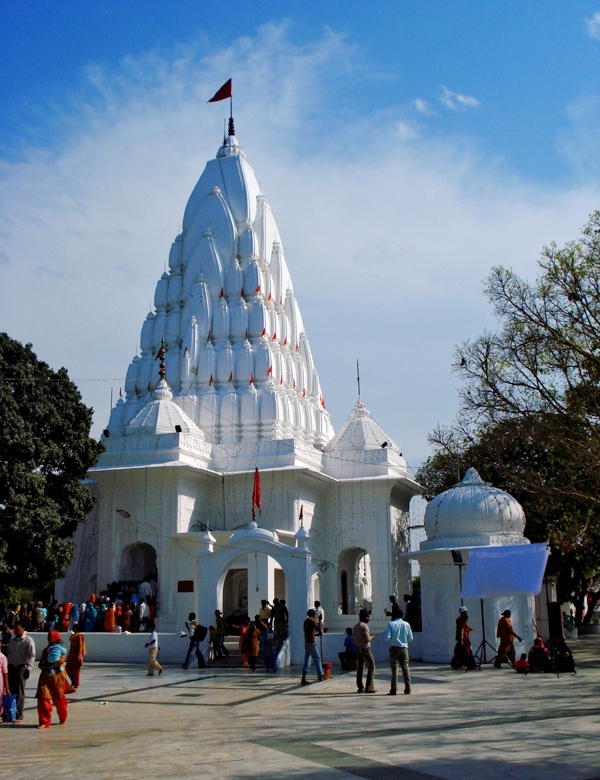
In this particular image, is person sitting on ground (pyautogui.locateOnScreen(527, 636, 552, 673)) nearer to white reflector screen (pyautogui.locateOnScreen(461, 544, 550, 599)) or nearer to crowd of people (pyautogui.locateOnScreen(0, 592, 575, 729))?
crowd of people (pyautogui.locateOnScreen(0, 592, 575, 729))

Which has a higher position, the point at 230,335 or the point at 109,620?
the point at 230,335

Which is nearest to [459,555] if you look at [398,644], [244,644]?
[244,644]

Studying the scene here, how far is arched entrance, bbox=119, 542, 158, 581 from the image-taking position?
1172 inches

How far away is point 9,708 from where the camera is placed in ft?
38.3

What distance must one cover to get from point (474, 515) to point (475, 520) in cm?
12

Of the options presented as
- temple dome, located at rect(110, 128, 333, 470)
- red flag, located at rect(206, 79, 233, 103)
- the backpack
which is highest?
red flag, located at rect(206, 79, 233, 103)

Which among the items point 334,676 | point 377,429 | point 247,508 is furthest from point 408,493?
point 334,676

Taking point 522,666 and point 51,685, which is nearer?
point 51,685

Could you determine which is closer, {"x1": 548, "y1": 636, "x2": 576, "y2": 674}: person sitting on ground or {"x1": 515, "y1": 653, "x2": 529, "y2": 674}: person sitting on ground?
{"x1": 548, "y1": 636, "x2": 576, "y2": 674}: person sitting on ground

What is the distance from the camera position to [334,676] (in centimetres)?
→ 1742

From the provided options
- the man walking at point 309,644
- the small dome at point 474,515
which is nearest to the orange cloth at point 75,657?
the man walking at point 309,644

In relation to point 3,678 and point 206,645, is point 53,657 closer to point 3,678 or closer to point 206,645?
point 3,678

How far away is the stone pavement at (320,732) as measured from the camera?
806 cm

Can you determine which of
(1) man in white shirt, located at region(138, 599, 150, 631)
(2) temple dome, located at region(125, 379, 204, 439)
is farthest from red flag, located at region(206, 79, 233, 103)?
(1) man in white shirt, located at region(138, 599, 150, 631)
